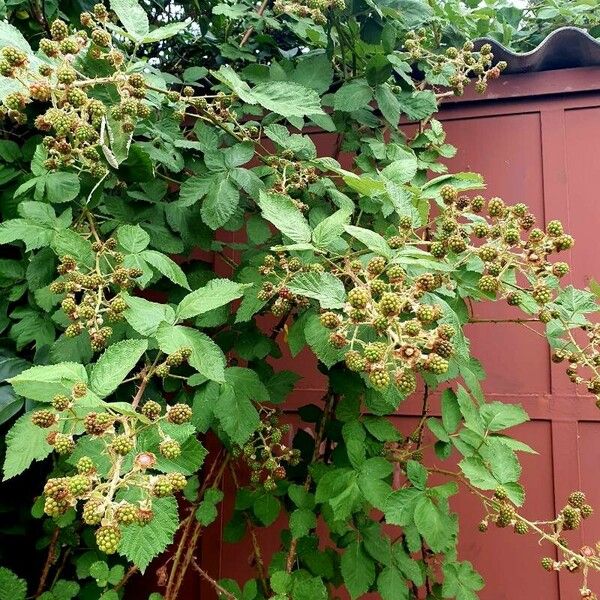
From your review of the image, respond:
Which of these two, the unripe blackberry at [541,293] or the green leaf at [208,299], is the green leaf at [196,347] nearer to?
the green leaf at [208,299]

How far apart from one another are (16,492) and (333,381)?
102 centimetres

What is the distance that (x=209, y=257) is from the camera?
7.41 ft

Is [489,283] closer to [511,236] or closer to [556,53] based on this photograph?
[511,236]

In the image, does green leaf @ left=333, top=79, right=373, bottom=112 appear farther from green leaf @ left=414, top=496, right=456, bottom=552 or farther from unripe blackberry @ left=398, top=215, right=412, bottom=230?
green leaf @ left=414, top=496, right=456, bottom=552

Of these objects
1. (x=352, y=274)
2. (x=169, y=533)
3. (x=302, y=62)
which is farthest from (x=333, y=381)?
(x=302, y=62)

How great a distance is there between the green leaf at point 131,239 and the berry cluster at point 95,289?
0.09ft

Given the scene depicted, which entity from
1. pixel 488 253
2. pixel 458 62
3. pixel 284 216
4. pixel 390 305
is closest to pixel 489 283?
pixel 488 253

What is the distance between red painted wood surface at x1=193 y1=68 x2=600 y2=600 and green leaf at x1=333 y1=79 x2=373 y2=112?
0.58 m

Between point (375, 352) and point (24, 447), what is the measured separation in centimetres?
62

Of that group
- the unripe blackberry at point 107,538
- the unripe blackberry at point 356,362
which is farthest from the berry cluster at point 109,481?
the unripe blackberry at point 356,362

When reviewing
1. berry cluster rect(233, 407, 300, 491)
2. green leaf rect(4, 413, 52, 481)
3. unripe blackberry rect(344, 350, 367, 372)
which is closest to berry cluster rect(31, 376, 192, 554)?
green leaf rect(4, 413, 52, 481)

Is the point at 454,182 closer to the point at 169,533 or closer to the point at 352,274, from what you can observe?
the point at 352,274

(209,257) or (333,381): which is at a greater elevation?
(209,257)

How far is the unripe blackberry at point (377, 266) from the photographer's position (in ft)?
3.70
